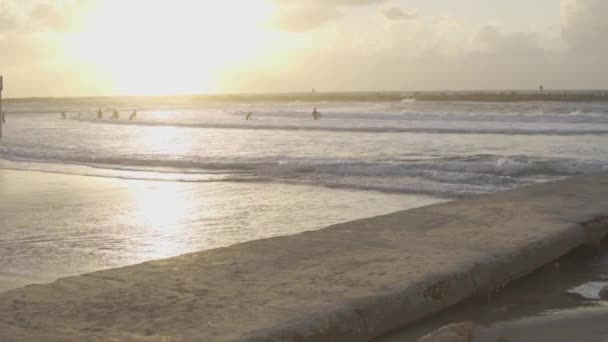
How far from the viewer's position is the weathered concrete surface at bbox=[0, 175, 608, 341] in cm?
349

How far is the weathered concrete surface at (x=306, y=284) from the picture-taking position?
349 cm

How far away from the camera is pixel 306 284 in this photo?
4273mm

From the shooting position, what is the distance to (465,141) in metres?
24.0

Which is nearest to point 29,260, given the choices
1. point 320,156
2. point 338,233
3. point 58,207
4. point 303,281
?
point 338,233

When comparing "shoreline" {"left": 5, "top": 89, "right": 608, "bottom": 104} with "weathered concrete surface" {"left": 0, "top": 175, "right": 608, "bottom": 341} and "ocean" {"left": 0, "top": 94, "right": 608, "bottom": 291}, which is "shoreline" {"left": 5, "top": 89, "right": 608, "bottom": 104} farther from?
"weathered concrete surface" {"left": 0, "top": 175, "right": 608, "bottom": 341}

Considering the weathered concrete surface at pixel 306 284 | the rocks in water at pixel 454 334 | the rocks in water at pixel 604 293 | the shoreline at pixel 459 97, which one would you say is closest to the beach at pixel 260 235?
the weathered concrete surface at pixel 306 284

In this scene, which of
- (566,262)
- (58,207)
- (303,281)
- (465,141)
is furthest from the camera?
(465,141)

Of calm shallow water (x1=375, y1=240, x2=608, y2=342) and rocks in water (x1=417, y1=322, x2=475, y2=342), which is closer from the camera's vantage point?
rocks in water (x1=417, y1=322, x2=475, y2=342)

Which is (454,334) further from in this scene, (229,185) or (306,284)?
(229,185)

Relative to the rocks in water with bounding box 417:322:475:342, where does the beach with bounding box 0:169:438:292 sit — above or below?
below

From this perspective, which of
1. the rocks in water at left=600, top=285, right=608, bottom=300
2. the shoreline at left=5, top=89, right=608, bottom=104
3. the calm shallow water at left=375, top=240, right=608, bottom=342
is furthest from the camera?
the shoreline at left=5, top=89, right=608, bottom=104

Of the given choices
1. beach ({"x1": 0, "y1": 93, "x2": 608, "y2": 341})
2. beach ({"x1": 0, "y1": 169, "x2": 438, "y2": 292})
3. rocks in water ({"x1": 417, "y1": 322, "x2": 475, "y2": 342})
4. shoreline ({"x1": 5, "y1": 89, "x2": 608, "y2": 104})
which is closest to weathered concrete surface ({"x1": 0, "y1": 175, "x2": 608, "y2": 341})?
beach ({"x1": 0, "y1": 93, "x2": 608, "y2": 341})

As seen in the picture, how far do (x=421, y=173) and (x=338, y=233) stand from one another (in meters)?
7.97

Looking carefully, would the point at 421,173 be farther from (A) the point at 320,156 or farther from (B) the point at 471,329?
(B) the point at 471,329
